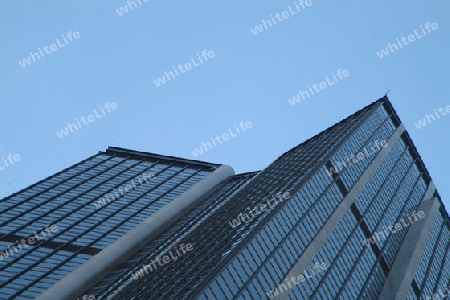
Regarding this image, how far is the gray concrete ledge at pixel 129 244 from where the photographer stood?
75875 mm

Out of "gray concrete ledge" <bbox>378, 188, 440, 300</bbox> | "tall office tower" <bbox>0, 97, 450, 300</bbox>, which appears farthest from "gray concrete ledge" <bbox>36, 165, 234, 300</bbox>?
"gray concrete ledge" <bbox>378, 188, 440, 300</bbox>

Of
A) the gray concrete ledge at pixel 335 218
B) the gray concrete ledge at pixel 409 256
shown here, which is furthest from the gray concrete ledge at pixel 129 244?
the gray concrete ledge at pixel 409 256

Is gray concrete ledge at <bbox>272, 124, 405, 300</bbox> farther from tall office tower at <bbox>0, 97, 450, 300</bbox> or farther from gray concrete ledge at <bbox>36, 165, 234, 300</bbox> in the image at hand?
gray concrete ledge at <bbox>36, 165, 234, 300</bbox>

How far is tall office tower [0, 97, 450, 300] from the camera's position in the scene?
234 feet

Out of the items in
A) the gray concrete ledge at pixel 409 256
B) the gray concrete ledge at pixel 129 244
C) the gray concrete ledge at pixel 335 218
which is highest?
the gray concrete ledge at pixel 129 244

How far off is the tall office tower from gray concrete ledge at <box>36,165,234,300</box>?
0.68ft

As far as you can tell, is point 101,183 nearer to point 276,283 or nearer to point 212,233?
point 212,233

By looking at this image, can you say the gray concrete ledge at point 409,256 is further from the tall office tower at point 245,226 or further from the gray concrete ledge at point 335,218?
the gray concrete ledge at point 335,218

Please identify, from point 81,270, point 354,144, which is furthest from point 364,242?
point 81,270

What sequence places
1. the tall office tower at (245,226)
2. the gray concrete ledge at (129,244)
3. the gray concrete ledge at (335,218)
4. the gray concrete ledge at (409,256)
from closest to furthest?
1. the tall office tower at (245,226)
2. the gray concrete ledge at (335,218)
3. the gray concrete ledge at (129,244)
4. the gray concrete ledge at (409,256)

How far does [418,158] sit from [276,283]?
85359mm

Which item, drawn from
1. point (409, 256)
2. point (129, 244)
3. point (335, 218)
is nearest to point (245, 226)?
point (335, 218)

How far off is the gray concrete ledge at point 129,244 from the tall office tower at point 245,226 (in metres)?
0.21

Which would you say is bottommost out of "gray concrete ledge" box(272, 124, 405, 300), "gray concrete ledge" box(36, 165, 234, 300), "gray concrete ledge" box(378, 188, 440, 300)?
"gray concrete ledge" box(378, 188, 440, 300)
